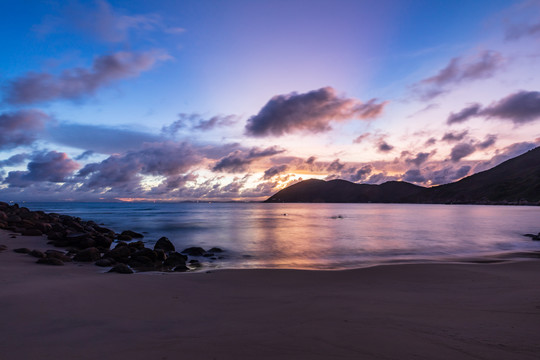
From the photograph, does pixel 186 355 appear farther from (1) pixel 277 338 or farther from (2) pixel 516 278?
(2) pixel 516 278

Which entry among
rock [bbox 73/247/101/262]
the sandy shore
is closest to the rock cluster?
rock [bbox 73/247/101/262]

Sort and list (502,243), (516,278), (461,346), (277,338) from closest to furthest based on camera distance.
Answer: (461,346) → (277,338) → (516,278) → (502,243)

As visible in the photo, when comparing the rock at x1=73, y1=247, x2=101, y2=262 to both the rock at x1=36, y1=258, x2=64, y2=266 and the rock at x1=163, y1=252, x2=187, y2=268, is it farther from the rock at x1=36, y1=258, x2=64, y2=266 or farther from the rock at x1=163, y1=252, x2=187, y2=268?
the rock at x1=163, y1=252, x2=187, y2=268

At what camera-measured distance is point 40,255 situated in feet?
40.9

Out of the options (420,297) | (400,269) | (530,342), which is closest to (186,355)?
(530,342)

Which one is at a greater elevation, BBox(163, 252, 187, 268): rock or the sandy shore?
the sandy shore

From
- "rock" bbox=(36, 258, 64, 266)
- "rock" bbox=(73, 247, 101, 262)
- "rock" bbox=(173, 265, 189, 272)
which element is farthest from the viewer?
"rock" bbox=(73, 247, 101, 262)

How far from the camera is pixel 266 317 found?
20.1 feet

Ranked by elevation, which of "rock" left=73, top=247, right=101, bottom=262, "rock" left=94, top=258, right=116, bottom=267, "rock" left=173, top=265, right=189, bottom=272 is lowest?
"rock" left=173, top=265, right=189, bottom=272

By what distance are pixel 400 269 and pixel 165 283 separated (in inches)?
358

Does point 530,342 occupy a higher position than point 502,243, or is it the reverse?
point 530,342

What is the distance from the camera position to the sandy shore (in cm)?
457

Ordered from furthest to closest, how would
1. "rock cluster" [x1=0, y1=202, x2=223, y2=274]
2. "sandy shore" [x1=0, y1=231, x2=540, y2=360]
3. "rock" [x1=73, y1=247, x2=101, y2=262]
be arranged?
"rock" [x1=73, y1=247, x2=101, y2=262], "rock cluster" [x1=0, y1=202, x2=223, y2=274], "sandy shore" [x1=0, y1=231, x2=540, y2=360]

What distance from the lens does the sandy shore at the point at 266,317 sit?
15.0 feet
